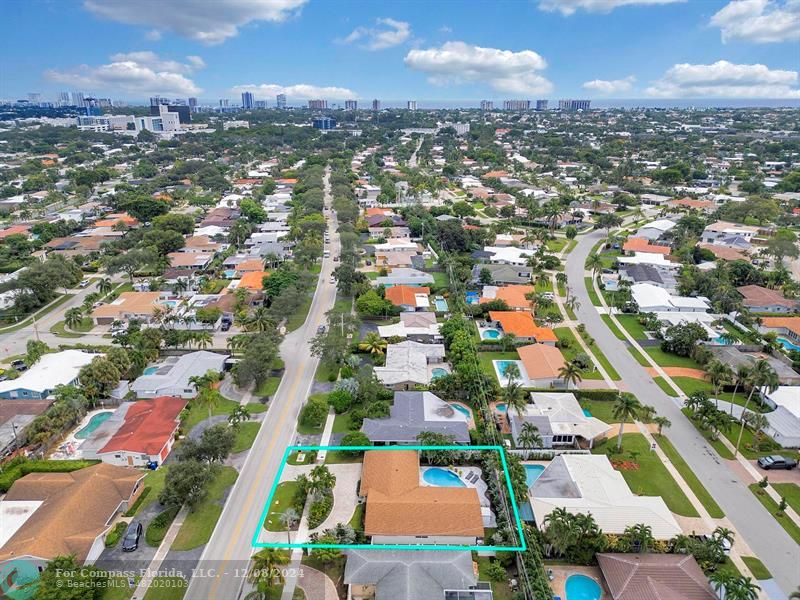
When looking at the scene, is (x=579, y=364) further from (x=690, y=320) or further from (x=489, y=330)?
(x=690, y=320)

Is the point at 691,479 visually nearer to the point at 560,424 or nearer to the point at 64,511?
the point at 560,424

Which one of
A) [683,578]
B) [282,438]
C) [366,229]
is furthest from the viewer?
[366,229]

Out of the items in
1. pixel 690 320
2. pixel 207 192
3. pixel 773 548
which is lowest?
pixel 773 548

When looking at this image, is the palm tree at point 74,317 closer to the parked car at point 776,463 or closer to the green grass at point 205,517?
the green grass at point 205,517

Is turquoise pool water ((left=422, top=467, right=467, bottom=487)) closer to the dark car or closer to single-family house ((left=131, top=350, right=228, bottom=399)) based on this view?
the dark car

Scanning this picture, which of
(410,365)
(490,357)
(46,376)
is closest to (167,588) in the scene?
(410,365)

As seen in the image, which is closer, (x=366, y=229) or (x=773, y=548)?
(x=773, y=548)

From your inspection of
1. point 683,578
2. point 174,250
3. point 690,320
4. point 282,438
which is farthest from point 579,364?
point 174,250
